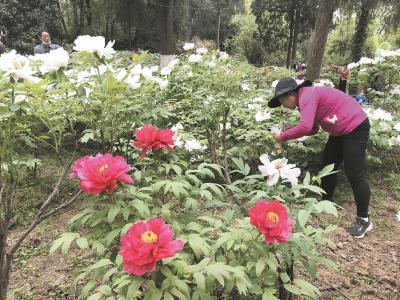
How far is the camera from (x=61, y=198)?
15.0ft

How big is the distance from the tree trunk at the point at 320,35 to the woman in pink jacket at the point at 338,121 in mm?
4174

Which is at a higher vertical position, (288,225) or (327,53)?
(288,225)

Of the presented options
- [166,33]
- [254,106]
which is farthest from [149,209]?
[166,33]

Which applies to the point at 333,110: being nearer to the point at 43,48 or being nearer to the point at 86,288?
the point at 86,288

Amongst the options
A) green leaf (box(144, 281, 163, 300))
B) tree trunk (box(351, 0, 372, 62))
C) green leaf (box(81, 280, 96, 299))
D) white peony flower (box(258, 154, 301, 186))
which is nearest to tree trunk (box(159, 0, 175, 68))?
tree trunk (box(351, 0, 372, 62))

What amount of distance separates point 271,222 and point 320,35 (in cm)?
689

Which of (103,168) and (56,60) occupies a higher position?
(56,60)

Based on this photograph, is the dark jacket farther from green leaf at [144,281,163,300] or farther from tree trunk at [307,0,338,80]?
green leaf at [144,281,163,300]

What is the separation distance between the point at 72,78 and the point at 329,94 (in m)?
2.23

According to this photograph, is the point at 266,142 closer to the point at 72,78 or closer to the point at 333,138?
the point at 333,138

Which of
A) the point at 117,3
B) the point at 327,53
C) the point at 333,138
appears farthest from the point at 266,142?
the point at 327,53

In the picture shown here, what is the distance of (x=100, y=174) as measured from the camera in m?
1.69

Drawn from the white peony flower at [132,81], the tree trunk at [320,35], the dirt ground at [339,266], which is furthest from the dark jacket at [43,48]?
the white peony flower at [132,81]

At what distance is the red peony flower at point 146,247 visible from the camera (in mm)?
1386
